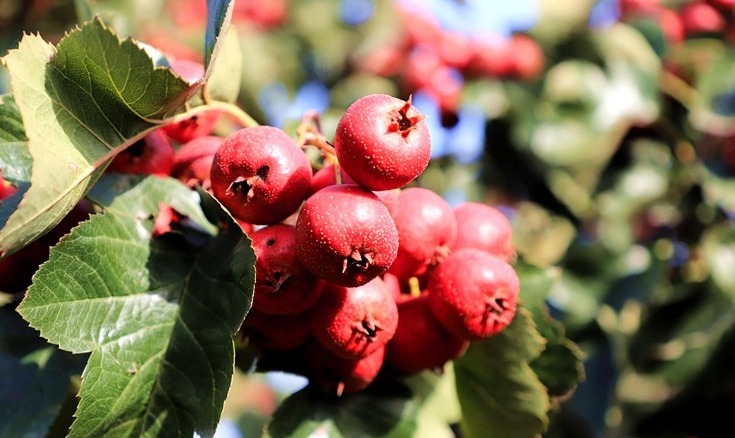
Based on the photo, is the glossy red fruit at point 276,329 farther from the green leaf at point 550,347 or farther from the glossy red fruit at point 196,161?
the green leaf at point 550,347

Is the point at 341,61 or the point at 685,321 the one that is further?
the point at 341,61

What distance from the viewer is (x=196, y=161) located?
120 cm

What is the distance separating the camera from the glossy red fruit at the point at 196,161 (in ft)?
3.90

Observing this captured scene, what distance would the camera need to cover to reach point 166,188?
1163 mm

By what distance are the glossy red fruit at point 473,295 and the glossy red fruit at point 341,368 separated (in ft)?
0.40

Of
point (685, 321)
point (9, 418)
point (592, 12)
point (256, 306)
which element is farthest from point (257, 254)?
point (592, 12)

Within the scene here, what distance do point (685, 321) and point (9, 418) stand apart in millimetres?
1751

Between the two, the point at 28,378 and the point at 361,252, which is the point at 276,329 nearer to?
the point at 361,252

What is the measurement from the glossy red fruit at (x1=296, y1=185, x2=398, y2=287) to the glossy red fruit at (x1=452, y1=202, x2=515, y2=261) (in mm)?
274

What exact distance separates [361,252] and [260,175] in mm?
170

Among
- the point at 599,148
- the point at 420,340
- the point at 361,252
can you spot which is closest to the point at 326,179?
the point at 361,252

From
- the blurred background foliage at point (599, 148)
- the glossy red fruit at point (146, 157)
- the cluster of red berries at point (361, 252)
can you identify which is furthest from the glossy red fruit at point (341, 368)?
the blurred background foliage at point (599, 148)

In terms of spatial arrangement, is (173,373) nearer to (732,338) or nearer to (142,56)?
(142,56)

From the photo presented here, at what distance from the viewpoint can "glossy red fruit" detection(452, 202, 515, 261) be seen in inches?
49.7
